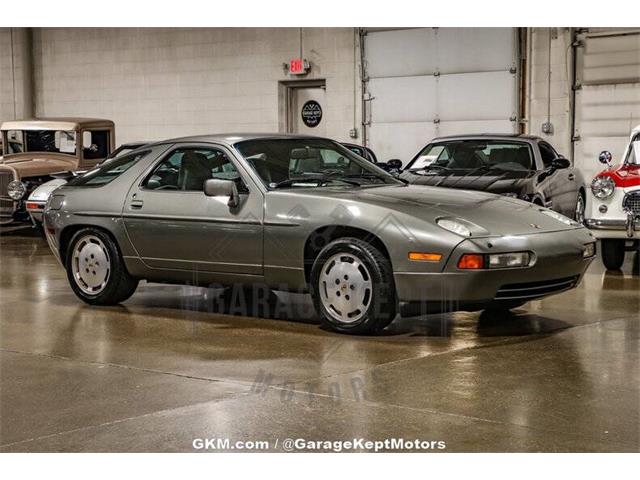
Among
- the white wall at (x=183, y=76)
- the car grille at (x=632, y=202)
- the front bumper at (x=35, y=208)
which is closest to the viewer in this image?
the car grille at (x=632, y=202)

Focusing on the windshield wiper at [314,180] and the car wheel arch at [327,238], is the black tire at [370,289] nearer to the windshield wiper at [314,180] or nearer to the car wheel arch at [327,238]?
the car wheel arch at [327,238]

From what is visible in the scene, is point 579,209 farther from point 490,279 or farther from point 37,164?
point 490,279

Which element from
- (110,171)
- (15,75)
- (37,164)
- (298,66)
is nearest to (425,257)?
(110,171)

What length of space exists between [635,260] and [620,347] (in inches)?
215

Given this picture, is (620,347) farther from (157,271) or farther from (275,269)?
(157,271)

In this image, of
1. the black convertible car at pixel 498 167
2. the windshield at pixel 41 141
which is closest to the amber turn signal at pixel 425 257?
the black convertible car at pixel 498 167

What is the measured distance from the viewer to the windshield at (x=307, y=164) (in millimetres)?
7759

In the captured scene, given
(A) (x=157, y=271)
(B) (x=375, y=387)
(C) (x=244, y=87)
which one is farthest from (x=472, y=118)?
(B) (x=375, y=387)

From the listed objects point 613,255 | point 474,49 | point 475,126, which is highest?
point 474,49

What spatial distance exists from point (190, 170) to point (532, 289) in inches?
108

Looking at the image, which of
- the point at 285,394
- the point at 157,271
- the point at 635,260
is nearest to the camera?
the point at 285,394

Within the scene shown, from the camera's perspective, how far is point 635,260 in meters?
12.0

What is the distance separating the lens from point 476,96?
61.9ft

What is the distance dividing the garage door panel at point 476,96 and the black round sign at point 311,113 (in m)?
2.89
